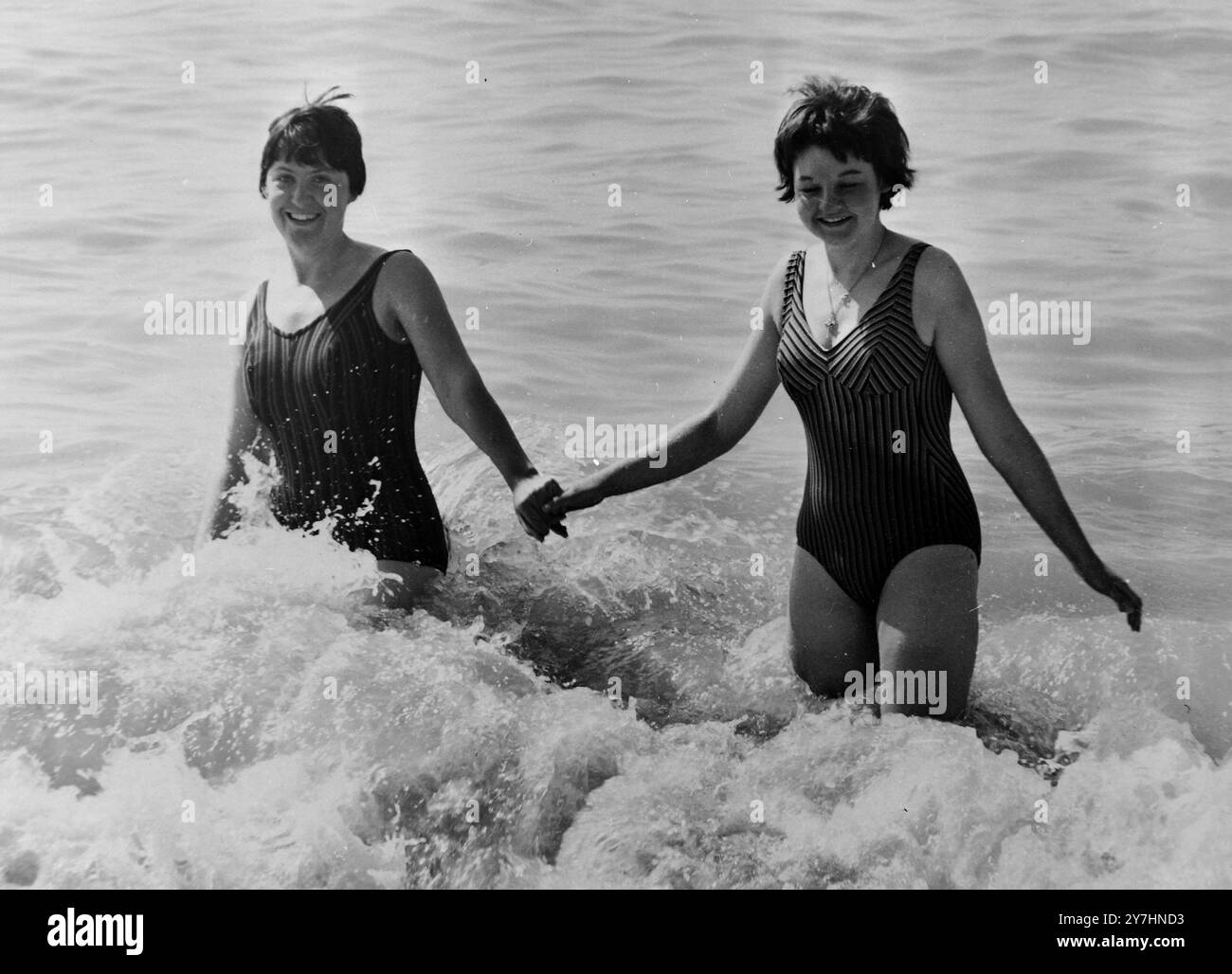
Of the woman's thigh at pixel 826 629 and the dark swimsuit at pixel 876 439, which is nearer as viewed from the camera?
the dark swimsuit at pixel 876 439

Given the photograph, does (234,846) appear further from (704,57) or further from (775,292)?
(704,57)

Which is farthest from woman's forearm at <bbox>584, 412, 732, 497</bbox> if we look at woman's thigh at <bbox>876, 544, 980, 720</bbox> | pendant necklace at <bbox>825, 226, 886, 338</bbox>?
woman's thigh at <bbox>876, 544, 980, 720</bbox>

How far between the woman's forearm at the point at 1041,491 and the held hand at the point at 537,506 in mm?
999

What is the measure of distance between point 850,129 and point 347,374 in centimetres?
131

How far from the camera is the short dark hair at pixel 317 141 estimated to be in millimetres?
3488

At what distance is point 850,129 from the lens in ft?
10.1

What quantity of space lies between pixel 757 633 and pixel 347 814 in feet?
3.73

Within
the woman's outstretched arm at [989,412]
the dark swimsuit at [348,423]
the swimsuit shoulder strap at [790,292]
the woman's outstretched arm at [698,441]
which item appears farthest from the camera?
the dark swimsuit at [348,423]

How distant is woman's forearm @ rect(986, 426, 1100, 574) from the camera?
3080 mm

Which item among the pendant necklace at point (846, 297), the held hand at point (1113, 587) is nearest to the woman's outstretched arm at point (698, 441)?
the pendant necklace at point (846, 297)

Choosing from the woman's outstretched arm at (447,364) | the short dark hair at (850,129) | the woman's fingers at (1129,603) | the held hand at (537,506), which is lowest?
the woman's fingers at (1129,603)

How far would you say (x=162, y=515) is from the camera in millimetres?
4109

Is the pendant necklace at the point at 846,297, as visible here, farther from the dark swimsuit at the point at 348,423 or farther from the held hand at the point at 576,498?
the dark swimsuit at the point at 348,423
